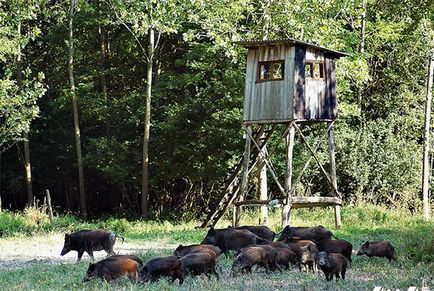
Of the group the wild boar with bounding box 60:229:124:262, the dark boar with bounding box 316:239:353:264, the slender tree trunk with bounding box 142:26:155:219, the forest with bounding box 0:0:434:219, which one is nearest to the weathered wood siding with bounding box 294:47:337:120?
the forest with bounding box 0:0:434:219

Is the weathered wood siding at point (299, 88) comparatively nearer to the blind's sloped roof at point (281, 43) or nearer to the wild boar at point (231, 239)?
the blind's sloped roof at point (281, 43)

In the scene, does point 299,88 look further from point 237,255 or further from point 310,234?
point 237,255

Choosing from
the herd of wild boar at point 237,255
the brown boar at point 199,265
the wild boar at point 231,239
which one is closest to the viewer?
the herd of wild boar at point 237,255

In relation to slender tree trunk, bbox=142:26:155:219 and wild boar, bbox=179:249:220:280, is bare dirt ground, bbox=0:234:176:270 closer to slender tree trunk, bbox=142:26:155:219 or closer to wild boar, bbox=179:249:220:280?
wild boar, bbox=179:249:220:280

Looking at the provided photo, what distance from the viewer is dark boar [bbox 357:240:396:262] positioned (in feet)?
52.5

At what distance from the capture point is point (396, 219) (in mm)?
27953

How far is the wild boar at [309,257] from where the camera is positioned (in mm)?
14672

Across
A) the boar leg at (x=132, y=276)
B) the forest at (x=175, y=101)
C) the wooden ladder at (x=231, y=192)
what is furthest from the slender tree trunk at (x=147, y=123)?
the boar leg at (x=132, y=276)


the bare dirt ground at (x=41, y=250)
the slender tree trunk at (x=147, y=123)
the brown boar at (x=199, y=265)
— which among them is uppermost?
the slender tree trunk at (x=147, y=123)

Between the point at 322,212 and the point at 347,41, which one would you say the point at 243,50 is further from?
the point at 322,212

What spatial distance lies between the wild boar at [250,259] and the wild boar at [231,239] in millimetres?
2577

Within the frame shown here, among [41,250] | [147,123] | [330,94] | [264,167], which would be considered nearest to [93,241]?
[41,250]

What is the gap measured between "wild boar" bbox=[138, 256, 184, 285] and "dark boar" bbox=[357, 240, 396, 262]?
4.80 meters

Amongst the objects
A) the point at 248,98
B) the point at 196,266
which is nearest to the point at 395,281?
the point at 196,266
